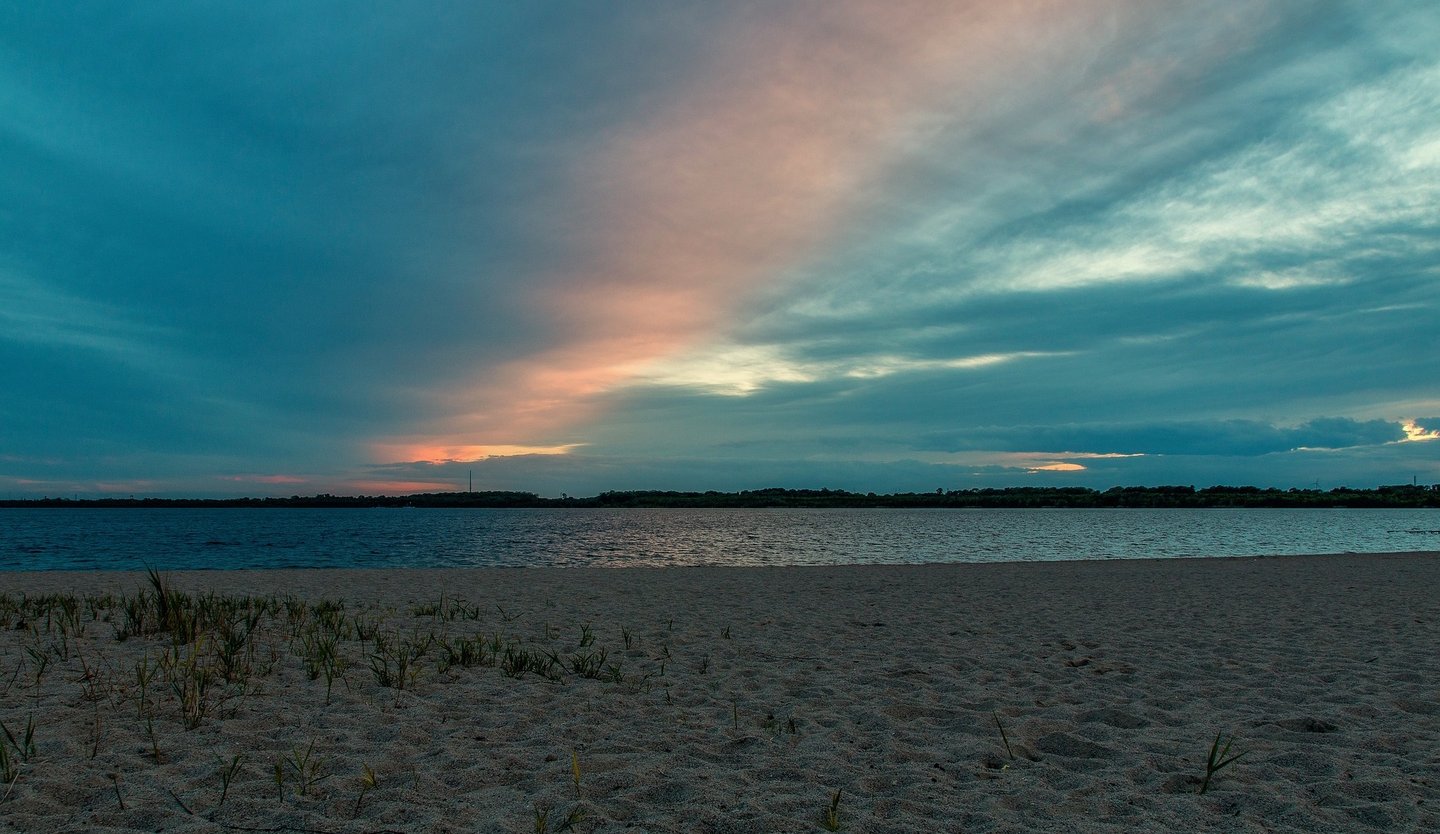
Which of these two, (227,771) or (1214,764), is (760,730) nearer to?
(1214,764)

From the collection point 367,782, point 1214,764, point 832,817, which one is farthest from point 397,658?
point 1214,764

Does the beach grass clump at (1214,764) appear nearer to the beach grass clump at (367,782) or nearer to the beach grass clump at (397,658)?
the beach grass clump at (367,782)

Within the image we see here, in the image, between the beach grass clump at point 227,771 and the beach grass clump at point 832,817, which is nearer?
the beach grass clump at point 832,817

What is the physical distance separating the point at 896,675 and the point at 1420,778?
4.37 m

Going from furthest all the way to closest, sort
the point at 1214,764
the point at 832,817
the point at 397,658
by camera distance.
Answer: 1. the point at 397,658
2. the point at 1214,764
3. the point at 832,817

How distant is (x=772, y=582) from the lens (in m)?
21.0

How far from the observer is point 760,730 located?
636 centimetres

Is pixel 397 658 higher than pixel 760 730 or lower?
higher

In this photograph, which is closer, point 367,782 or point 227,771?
point 367,782

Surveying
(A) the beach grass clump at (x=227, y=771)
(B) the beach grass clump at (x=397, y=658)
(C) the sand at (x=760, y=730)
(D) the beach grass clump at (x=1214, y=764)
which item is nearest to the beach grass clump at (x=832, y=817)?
(C) the sand at (x=760, y=730)

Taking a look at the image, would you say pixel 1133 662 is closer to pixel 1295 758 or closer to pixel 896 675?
pixel 896 675

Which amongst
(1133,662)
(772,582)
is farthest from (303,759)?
(772,582)

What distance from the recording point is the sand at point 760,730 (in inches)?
179

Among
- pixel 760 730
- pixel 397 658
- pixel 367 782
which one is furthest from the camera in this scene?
pixel 397 658
